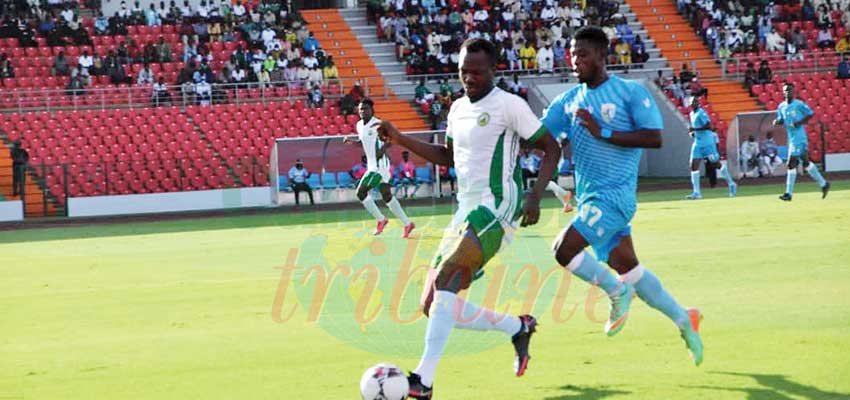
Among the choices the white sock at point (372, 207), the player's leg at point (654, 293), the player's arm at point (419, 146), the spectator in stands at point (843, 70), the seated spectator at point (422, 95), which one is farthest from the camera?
the spectator in stands at point (843, 70)

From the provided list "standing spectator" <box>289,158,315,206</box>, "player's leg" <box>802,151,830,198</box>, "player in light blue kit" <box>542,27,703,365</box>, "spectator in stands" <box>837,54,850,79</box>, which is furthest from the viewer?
"spectator in stands" <box>837,54,850,79</box>

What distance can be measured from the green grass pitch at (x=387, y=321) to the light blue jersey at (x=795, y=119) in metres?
3.52

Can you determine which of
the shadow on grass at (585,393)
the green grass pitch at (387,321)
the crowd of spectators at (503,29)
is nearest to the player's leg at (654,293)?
the green grass pitch at (387,321)

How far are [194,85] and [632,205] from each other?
107 feet

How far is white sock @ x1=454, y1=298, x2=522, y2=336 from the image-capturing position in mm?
8141

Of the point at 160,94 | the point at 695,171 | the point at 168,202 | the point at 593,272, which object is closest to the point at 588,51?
the point at 593,272

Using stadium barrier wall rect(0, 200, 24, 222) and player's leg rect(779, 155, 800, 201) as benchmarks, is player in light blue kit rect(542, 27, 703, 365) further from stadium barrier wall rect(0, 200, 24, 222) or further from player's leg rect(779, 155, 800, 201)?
stadium barrier wall rect(0, 200, 24, 222)

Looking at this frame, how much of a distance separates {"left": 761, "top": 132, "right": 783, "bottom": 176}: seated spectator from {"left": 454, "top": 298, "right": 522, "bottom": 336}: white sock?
31.8 metres

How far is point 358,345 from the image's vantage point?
406 inches

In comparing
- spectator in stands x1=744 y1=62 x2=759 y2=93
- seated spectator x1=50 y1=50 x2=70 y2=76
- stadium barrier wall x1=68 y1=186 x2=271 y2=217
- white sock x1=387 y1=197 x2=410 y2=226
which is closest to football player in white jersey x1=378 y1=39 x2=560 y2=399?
white sock x1=387 y1=197 x2=410 y2=226

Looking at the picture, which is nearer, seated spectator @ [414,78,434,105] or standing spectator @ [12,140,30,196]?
standing spectator @ [12,140,30,196]

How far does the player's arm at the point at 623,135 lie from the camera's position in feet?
28.9

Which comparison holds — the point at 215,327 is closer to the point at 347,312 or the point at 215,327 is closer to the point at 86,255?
the point at 347,312

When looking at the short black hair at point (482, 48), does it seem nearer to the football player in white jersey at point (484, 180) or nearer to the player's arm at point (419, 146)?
the football player in white jersey at point (484, 180)
